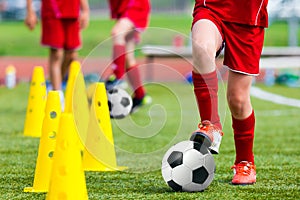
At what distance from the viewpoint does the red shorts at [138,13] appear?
9.75 m

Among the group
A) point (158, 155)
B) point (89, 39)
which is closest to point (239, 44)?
point (158, 155)

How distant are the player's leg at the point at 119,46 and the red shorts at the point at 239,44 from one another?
4.25 meters

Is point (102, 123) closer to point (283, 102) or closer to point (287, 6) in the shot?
point (283, 102)

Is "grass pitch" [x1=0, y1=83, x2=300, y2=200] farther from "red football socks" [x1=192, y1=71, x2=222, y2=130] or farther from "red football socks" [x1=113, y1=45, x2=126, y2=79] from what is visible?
"red football socks" [x1=113, y1=45, x2=126, y2=79]

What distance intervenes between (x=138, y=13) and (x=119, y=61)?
0.62 meters

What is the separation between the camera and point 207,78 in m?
5.17

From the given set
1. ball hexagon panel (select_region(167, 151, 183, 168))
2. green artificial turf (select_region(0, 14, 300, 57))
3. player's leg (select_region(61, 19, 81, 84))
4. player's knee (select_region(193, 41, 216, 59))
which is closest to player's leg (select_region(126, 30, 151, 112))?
player's leg (select_region(61, 19, 81, 84))

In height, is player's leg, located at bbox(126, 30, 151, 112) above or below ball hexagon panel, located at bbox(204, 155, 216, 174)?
below

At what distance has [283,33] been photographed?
29.2 metres

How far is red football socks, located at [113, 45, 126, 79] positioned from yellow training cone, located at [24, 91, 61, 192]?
4407mm

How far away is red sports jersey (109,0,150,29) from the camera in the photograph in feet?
32.0

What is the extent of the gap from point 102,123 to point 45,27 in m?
4.11

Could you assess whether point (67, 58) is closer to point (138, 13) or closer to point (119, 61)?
point (119, 61)

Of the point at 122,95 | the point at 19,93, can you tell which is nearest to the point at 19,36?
the point at 19,93
